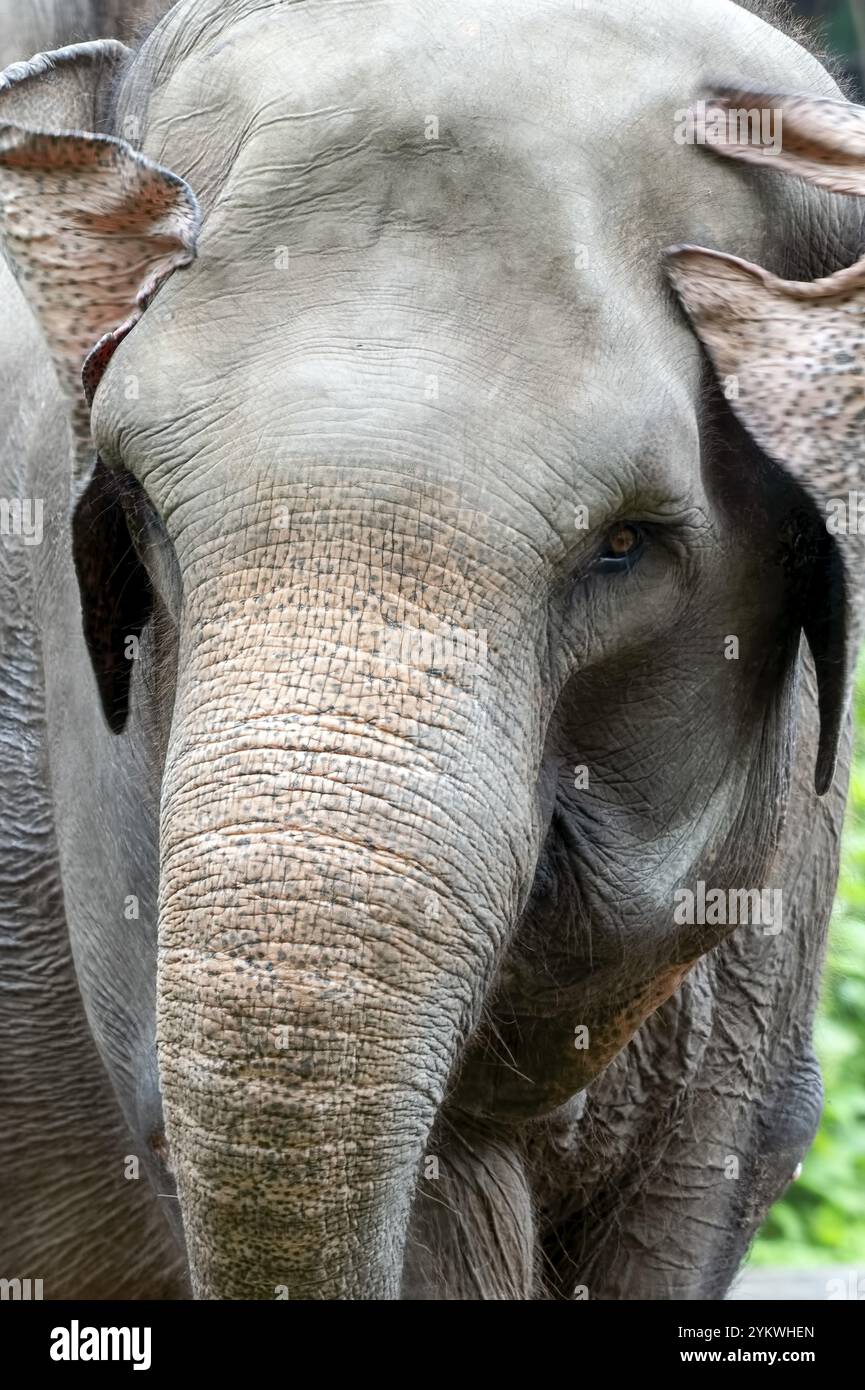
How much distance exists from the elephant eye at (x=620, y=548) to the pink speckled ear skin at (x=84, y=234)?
0.54 m

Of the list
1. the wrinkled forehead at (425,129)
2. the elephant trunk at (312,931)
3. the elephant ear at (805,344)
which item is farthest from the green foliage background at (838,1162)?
the elephant trunk at (312,931)

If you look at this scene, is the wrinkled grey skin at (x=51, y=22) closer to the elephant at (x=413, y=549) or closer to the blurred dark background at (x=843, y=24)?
the elephant at (x=413, y=549)

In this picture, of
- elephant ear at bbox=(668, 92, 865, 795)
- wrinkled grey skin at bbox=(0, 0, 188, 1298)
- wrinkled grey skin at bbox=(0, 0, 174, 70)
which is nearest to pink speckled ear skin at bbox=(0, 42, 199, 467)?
wrinkled grey skin at bbox=(0, 0, 188, 1298)

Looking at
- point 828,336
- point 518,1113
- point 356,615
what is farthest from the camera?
point 518,1113

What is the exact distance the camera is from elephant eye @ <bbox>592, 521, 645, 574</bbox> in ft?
7.52

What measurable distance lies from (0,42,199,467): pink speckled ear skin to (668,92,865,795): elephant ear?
0.56m

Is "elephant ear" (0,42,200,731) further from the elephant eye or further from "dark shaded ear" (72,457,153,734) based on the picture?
the elephant eye

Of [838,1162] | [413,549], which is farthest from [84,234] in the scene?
[838,1162]
